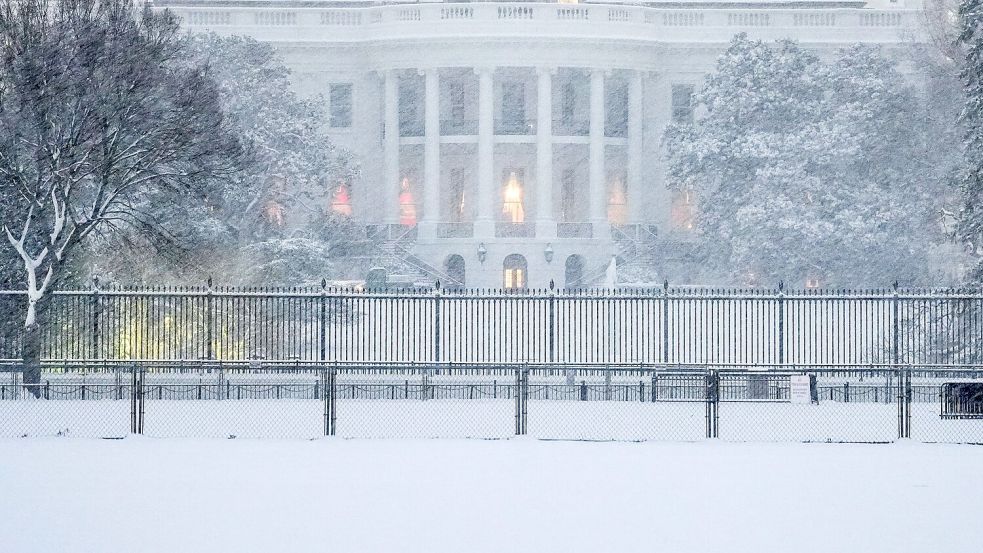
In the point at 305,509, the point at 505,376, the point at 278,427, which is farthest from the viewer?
the point at 505,376

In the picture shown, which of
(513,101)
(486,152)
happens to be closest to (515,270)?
(486,152)

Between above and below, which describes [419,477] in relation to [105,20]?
below

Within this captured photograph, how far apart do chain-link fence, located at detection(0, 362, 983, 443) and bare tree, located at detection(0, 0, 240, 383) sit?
307cm

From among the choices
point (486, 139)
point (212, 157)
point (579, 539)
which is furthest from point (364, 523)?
point (486, 139)

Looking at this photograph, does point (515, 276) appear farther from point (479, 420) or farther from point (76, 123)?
point (479, 420)

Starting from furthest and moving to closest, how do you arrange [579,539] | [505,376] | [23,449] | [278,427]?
1. [505,376]
2. [278,427]
3. [23,449]
4. [579,539]

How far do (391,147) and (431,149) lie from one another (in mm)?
1779

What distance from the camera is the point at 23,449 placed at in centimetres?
1933

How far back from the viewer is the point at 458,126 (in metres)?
66.9

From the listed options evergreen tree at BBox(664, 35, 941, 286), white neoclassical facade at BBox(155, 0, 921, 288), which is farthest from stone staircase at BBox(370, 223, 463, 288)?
evergreen tree at BBox(664, 35, 941, 286)

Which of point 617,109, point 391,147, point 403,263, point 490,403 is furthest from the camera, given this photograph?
point 617,109

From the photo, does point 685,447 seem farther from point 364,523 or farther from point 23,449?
point 23,449

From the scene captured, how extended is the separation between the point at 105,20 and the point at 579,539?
18246 mm

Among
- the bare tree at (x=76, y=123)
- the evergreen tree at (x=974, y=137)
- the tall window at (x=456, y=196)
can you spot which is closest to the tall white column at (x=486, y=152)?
the tall window at (x=456, y=196)
